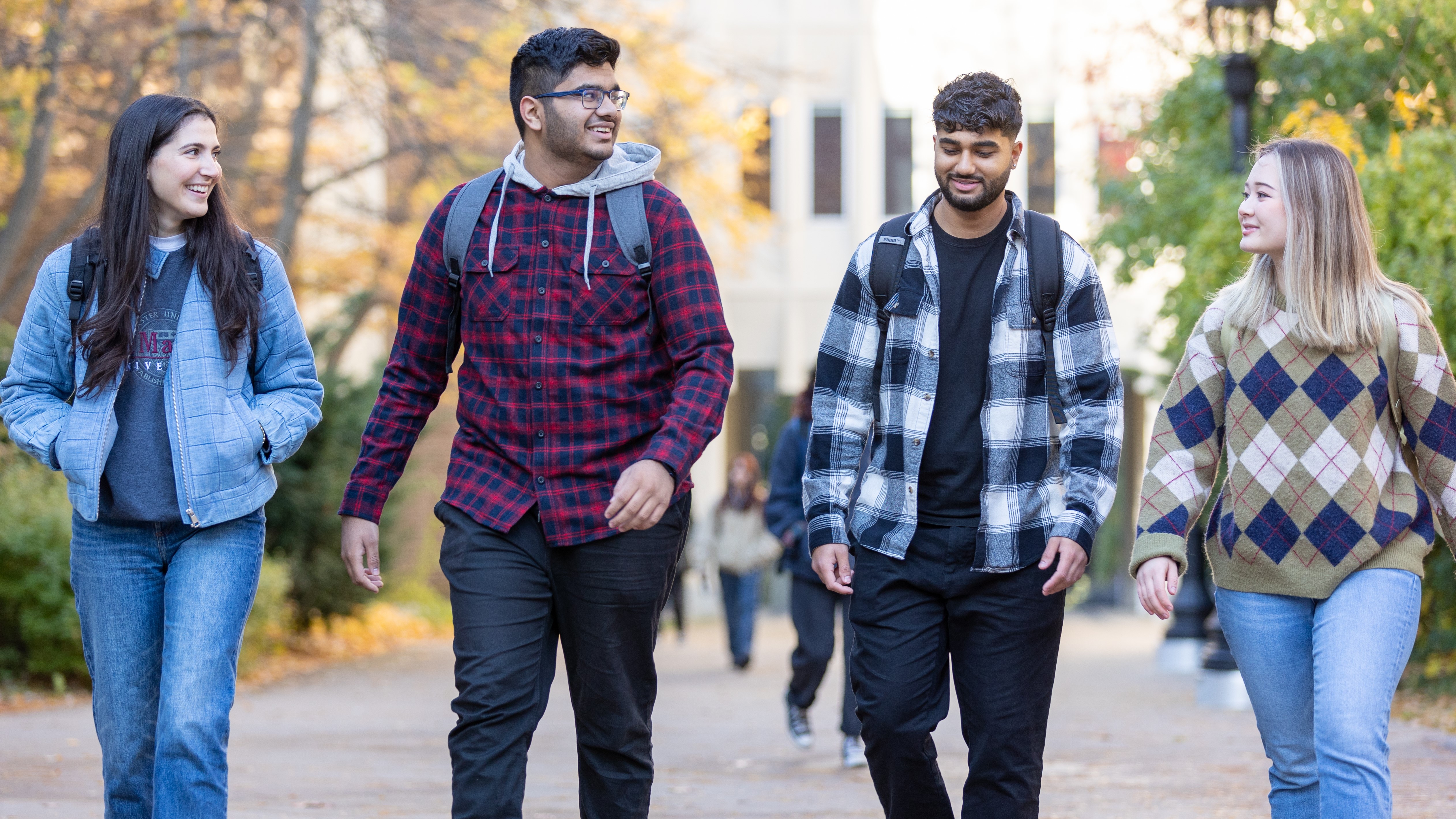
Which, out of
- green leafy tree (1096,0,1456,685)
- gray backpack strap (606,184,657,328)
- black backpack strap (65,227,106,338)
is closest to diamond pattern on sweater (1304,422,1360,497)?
gray backpack strap (606,184,657,328)

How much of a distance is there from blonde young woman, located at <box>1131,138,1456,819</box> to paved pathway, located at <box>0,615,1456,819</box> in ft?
10.3

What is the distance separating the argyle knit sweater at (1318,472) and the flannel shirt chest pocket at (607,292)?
1.42 m

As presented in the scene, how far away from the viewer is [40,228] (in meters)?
18.1

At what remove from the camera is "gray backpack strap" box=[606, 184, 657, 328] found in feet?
14.0

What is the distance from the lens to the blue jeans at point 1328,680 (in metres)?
3.87

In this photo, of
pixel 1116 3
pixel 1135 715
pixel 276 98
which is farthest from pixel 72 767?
pixel 1116 3

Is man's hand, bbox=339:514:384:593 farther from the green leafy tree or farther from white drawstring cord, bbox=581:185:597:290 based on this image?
the green leafy tree

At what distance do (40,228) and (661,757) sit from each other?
12152 millimetres

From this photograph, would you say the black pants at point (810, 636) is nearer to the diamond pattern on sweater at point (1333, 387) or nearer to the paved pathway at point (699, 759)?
the paved pathway at point (699, 759)

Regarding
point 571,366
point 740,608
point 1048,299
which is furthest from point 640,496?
point 740,608

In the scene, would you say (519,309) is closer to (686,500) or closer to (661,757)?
(686,500)

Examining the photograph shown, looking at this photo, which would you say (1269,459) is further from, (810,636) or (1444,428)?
(810,636)

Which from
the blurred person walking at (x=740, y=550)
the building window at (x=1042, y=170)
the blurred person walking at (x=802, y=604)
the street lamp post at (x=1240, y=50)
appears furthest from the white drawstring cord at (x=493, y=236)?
the building window at (x=1042, y=170)

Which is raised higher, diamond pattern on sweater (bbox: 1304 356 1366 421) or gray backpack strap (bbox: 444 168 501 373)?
gray backpack strap (bbox: 444 168 501 373)
